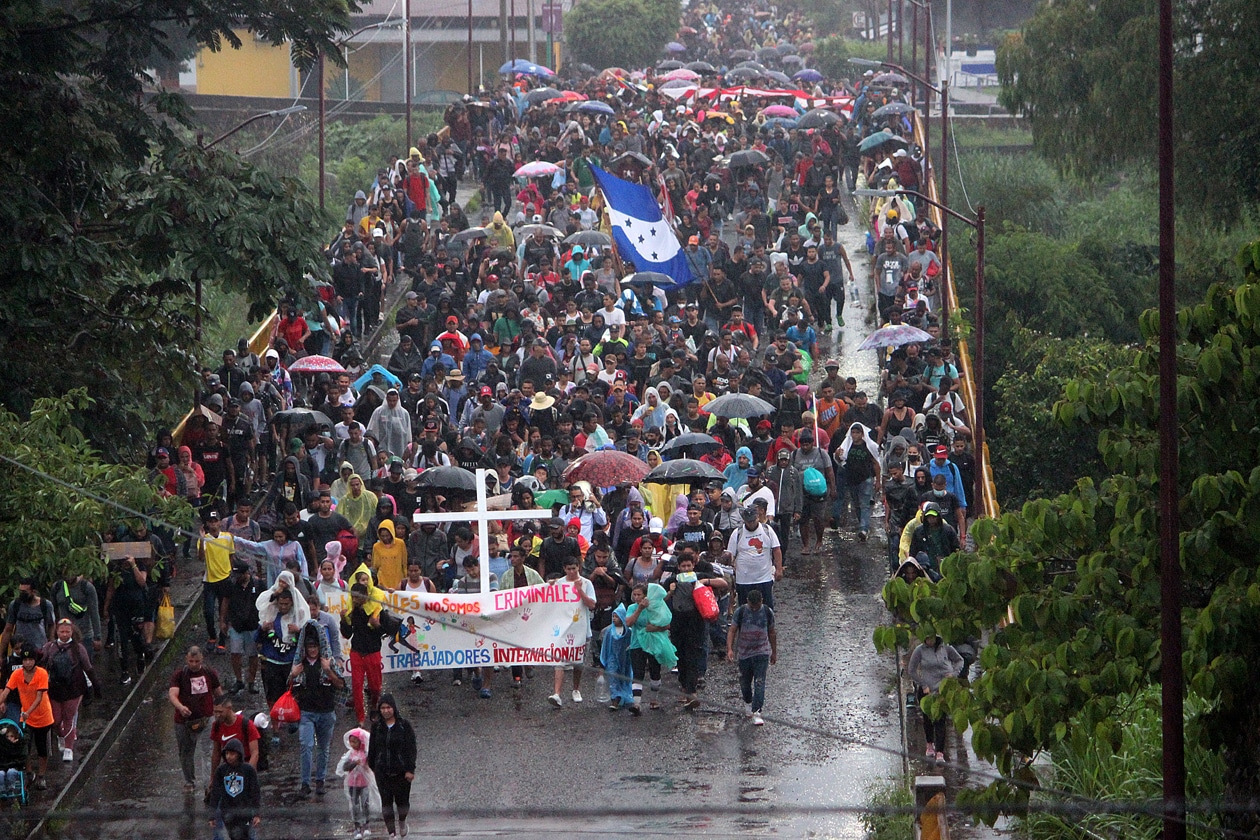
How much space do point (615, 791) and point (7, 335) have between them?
28.7 feet

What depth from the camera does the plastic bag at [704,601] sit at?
1597cm

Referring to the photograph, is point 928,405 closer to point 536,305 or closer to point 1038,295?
point 536,305

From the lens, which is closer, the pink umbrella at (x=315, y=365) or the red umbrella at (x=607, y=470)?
the red umbrella at (x=607, y=470)

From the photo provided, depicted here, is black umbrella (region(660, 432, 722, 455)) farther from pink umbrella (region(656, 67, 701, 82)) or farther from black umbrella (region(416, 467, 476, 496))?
pink umbrella (region(656, 67, 701, 82))

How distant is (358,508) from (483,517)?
2.10 m

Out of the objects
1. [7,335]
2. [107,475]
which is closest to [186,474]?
[7,335]

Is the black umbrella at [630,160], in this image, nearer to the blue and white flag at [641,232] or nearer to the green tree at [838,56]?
the blue and white flag at [641,232]

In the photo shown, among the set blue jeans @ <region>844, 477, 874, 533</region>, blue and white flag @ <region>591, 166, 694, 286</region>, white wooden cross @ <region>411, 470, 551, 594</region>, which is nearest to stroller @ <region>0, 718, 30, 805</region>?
white wooden cross @ <region>411, 470, 551, 594</region>

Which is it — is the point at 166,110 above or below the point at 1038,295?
above

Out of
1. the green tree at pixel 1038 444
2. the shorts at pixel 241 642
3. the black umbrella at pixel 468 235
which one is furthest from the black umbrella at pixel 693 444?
the black umbrella at pixel 468 235

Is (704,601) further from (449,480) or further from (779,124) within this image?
(779,124)

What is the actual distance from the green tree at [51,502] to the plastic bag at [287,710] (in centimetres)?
176

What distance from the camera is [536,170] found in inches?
1356

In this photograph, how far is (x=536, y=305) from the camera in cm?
2580
